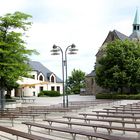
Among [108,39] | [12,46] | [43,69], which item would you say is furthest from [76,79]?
[12,46]

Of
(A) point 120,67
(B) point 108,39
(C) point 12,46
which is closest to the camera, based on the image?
(C) point 12,46

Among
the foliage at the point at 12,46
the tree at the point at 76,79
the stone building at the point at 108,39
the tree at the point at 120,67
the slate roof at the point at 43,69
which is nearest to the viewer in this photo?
the foliage at the point at 12,46

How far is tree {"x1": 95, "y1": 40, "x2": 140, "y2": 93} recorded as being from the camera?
58.6 m

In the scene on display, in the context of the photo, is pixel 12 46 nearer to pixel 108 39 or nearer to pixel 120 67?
pixel 120 67

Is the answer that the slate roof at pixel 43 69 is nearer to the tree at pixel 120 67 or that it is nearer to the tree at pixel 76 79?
the tree at pixel 76 79

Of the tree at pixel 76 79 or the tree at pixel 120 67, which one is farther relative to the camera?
the tree at pixel 76 79

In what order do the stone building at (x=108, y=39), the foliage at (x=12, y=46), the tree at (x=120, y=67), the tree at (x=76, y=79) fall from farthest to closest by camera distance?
the tree at (x=76, y=79)
the stone building at (x=108, y=39)
the tree at (x=120, y=67)
the foliage at (x=12, y=46)

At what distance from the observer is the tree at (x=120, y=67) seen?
2308 inches

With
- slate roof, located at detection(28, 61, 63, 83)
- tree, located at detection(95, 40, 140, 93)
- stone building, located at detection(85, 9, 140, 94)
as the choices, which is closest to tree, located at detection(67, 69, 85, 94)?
slate roof, located at detection(28, 61, 63, 83)

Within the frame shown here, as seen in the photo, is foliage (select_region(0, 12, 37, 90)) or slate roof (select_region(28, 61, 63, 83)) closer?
foliage (select_region(0, 12, 37, 90))

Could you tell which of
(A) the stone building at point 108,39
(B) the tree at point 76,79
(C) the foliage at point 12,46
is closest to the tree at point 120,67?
(A) the stone building at point 108,39

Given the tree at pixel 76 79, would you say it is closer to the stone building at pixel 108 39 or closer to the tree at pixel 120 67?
the stone building at pixel 108 39

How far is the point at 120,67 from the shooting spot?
196 feet

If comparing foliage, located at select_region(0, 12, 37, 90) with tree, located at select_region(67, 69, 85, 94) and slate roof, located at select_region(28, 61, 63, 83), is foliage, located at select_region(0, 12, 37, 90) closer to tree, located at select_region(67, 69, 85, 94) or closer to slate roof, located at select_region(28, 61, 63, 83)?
slate roof, located at select_region(28, 61, 63, 83)
